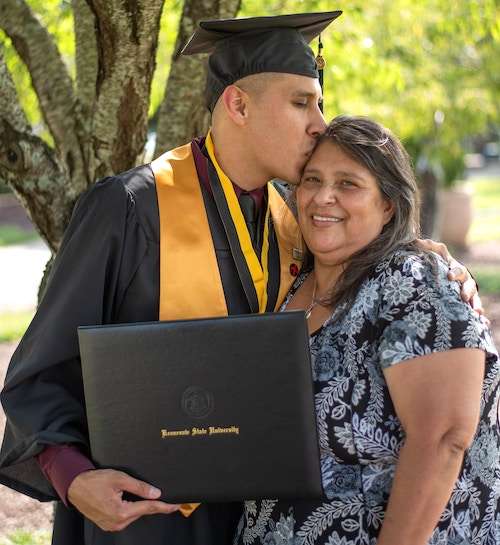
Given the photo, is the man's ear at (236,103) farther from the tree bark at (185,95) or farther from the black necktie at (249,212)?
the tree bark at (185,95)

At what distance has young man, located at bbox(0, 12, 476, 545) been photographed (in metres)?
2.46

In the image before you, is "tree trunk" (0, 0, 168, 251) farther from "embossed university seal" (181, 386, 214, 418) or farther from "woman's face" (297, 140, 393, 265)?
"embossed university seal" (181, 386, 214, 418)

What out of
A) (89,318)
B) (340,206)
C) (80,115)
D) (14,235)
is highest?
(80,115)

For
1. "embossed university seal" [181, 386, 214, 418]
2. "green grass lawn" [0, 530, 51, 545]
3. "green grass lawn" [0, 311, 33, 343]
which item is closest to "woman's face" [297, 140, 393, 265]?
"embossed university seal" [181, 386, 214, 418]

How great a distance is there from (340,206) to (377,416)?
57 cm

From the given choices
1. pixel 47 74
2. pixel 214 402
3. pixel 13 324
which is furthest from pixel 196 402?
pixel 13 324

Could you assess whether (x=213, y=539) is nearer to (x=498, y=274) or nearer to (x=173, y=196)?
(x=173, y=196)

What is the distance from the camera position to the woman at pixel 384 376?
85.6 inches

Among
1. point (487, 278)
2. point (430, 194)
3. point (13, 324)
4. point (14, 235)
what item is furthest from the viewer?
point (14, 235)

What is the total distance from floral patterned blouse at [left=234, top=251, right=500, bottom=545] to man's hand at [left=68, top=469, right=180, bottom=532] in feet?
1.10

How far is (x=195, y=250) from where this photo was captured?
2.61 m

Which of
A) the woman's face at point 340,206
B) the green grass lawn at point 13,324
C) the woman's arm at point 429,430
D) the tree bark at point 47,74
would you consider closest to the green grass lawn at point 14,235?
the green grass lawn at point 13,324

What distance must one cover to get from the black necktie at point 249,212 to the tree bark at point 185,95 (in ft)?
4.52

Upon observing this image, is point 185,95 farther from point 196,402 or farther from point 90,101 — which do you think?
point 196,402
